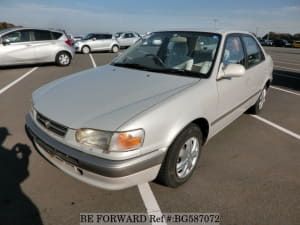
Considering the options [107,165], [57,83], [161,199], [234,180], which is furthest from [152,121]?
[57,83]

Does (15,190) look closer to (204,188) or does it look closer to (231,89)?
(204,188)

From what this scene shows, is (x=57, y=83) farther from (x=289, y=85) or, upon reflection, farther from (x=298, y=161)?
(x=289, y=85)

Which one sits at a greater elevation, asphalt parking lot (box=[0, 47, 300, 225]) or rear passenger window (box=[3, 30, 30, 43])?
rear passenger window (box=[3, 30, 30, 43])

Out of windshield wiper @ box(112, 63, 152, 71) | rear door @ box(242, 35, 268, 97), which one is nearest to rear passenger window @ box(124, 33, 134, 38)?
rear door @ box(242, 35, 268, 97)

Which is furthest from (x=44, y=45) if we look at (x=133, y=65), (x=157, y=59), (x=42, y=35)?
(x=157, y=59)

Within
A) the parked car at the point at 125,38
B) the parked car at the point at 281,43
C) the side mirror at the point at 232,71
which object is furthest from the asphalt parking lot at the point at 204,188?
the parked car at the point at 281,43

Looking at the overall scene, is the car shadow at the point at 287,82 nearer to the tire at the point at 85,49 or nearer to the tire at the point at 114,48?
the tire at the point at 114,48

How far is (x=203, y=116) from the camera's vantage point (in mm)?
2301

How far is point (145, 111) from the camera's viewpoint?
1866 mm

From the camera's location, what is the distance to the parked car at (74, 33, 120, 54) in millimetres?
16281

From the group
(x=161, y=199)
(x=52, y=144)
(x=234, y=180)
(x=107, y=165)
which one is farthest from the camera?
(x=234, y=180)

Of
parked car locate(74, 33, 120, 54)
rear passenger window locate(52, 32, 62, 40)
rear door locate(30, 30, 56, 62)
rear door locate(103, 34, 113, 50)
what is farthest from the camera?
rear door locate(103, 34, 113, 50)

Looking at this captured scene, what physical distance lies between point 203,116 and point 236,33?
1.71 m

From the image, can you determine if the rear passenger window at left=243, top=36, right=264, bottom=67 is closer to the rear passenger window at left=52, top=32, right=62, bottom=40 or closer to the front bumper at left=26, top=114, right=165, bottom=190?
the front bumper at left=26, top=114, right=165, bottom=190
